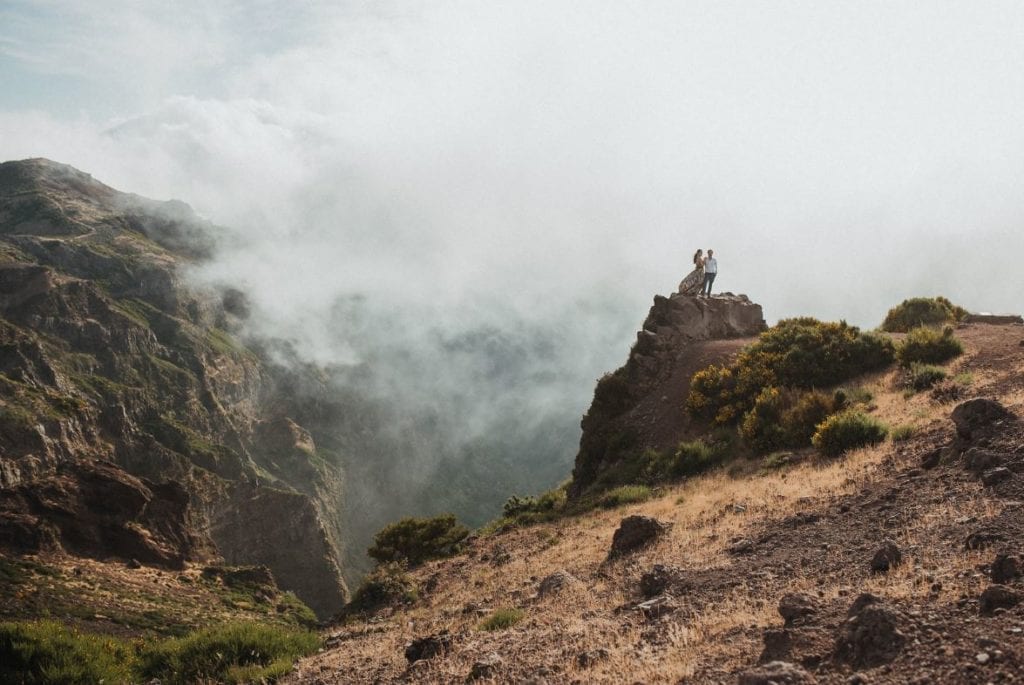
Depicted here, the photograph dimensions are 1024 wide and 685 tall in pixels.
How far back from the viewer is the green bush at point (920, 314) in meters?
33.2

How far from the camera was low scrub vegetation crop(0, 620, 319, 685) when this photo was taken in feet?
41.7

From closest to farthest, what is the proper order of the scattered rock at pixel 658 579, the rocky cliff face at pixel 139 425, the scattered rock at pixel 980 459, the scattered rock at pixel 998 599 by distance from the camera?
1. the scattered rock at pixel 998 599
2. the scattered rock at pixel 658 579
3. the scattered rock at pixel 980 459
4. the rocky cliff face at pixel 139 425

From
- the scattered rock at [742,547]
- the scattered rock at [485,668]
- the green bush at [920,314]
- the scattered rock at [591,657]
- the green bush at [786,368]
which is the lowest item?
the scattered rock at [485,668]

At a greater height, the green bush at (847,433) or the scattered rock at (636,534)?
the green bush at (847,433)

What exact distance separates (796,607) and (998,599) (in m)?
1.86

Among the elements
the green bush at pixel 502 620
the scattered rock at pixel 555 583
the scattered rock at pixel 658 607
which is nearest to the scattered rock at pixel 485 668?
the scattered rock at pixel 658 607

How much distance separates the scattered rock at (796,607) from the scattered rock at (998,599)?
1.60 metres

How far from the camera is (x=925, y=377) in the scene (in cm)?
2167

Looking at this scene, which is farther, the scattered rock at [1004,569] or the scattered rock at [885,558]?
the scattered rock at [885,558]

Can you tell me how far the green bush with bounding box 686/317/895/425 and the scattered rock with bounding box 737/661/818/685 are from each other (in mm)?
18186

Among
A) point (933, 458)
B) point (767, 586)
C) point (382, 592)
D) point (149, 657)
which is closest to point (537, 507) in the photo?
point (382, 592)

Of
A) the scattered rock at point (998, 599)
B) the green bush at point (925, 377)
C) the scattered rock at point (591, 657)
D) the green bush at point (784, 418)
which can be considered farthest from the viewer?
the green bush at point (925, 377)

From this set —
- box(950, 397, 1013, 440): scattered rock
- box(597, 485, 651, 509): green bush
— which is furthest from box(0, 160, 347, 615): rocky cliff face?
box(950, 397, 1013, 440): scattered rock

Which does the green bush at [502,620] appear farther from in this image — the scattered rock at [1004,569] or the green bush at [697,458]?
the green bush at [697,458]
